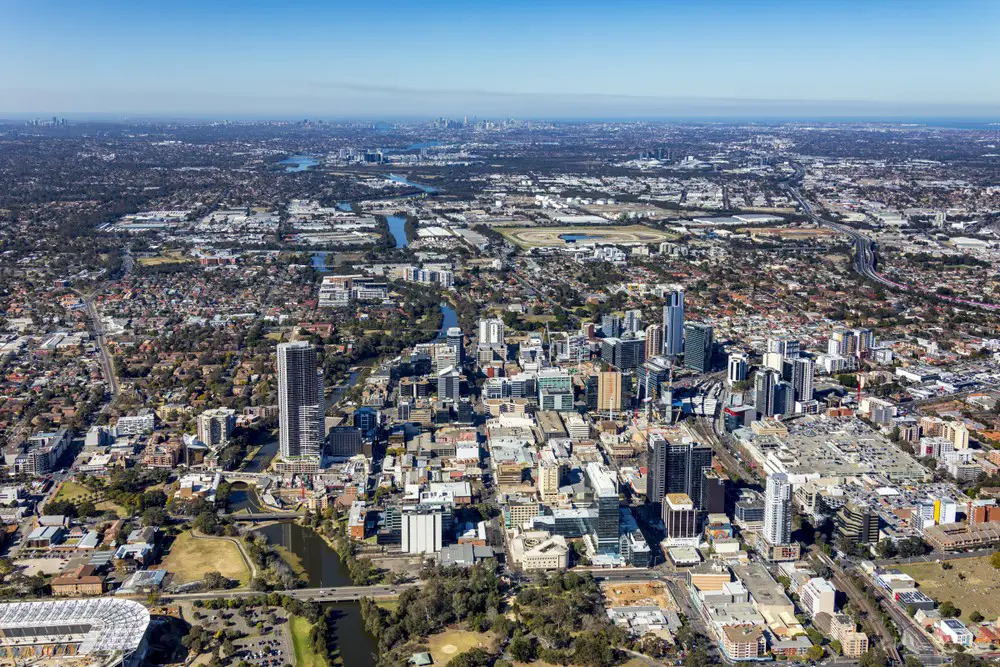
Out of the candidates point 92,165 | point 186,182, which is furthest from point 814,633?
point 92,165

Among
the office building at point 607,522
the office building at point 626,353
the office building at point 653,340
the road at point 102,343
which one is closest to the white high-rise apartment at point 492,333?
the office building at point 626,353

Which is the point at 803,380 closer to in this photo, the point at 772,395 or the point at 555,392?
the point at 772,395

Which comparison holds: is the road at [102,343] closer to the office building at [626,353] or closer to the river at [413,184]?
the office building at [626,353]

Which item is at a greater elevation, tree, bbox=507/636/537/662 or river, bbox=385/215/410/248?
river, bbox=385/215/410/248

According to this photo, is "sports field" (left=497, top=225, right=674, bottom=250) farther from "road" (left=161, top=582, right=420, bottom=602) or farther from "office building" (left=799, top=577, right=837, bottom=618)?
"office building" (left=799, top=577, right=837, bottom=618)

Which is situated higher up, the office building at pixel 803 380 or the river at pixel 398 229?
the river at pixel 398 229

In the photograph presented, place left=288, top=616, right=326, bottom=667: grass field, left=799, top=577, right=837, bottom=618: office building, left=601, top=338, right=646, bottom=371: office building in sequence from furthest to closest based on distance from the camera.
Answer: left=601, top=338, right=646, bottom=371: office building → left=799, top=577, right=837, bottom=618: office building → left=288, top=616, right=326, bottom=667: grass field

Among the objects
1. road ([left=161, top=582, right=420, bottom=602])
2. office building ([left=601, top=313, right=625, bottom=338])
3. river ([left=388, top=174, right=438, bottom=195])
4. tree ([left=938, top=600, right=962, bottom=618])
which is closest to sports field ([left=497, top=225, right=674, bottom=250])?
river ([left=388, top=174, right=438, bottom=195])
